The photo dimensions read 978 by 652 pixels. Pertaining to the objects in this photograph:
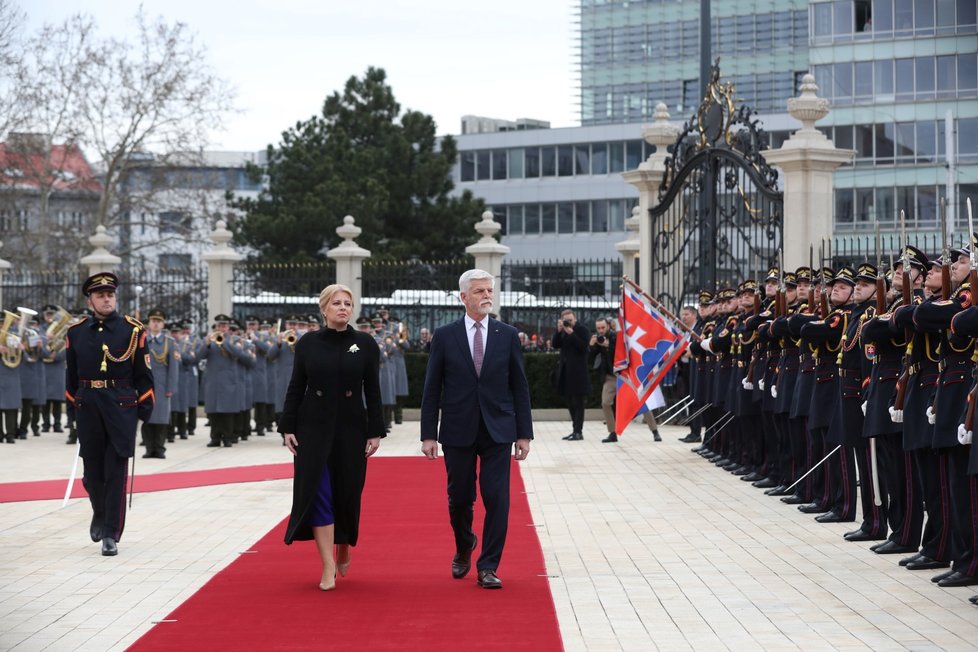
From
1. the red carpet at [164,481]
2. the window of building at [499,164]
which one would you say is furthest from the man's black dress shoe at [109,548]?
the window of building at [499,164]

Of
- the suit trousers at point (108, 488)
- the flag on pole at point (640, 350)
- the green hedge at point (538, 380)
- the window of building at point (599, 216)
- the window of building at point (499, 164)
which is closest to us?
the suit trousers at point (108, 488)

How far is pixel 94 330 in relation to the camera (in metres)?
10.5

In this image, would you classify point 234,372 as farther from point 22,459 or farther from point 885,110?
point 885,110

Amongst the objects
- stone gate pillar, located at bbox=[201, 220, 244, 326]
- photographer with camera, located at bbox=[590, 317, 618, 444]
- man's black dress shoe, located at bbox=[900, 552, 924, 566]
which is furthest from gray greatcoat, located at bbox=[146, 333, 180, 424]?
man's black dress shoe, located at bbox=[900, 552, 924, 566]

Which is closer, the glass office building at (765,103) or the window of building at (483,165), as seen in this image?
the glass office building at (765,103)

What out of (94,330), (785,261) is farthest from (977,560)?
(785,261)

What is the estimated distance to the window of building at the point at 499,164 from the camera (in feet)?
225

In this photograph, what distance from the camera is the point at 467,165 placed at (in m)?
70.1

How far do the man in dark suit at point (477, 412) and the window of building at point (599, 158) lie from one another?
57.6 metres

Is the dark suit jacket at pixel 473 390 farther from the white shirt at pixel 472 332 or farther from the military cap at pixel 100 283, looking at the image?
the military cap at pixel 100 283

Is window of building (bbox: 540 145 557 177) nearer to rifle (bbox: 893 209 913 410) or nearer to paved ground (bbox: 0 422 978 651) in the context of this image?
A: paved ground (bbox: 0 422 978 651)

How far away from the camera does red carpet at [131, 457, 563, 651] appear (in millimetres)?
7000

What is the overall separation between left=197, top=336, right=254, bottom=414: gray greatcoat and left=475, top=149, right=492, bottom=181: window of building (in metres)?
49.4

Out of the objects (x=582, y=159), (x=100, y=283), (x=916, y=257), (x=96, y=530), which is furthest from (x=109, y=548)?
(x=582, y=159)
